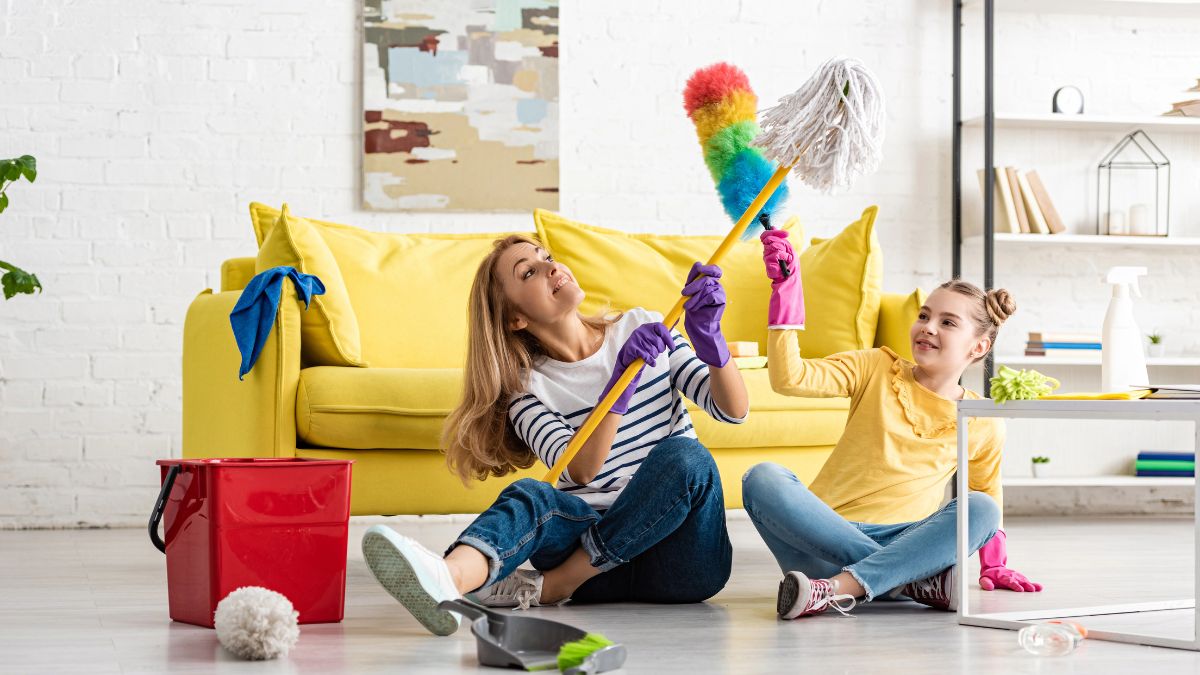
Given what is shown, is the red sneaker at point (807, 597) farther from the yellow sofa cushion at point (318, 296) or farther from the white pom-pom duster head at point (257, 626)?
the yellow sofa cushion at point (318, 296)

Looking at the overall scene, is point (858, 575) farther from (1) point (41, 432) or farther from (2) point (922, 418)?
(1) point (41, 432)

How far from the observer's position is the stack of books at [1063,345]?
418 cm

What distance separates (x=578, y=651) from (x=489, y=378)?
0.72 metres

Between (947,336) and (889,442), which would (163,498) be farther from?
(947,336)

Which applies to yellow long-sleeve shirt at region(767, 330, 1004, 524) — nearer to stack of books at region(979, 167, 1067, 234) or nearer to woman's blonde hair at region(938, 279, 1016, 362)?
woman's blonde hair at region(938, 279, 1016, 362)

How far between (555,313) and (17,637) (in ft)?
3.13

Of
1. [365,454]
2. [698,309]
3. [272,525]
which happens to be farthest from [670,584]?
[365,454]

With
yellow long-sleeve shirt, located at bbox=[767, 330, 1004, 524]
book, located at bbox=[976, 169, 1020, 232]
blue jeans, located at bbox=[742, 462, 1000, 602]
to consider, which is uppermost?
book, located at bbox=[976, 169, 1020, 232]

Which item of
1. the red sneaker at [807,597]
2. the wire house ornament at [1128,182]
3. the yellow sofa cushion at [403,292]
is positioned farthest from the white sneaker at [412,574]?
the wire house ornament at [1128,182]

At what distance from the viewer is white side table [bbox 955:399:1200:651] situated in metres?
1.71

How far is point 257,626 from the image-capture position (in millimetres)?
1656

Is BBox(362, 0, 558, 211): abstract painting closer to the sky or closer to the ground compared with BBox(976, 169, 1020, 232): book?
closer to the sky

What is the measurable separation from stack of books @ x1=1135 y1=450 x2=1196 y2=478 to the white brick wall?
124 cm

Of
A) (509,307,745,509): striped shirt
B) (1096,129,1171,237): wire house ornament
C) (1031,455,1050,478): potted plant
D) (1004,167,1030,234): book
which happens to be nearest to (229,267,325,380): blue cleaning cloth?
(509,307,745,509): striped shirt
